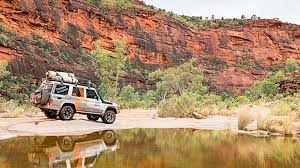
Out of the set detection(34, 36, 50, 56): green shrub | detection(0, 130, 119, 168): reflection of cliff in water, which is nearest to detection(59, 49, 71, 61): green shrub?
detection(34, 36, 50, 56): green shrub

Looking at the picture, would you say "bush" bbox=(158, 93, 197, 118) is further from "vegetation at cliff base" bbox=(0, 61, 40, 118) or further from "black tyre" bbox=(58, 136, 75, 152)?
"black tyre" bbox=(58, 136, 75, 152)

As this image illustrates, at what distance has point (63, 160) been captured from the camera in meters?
8.30

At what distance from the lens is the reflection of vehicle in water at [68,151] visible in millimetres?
8013

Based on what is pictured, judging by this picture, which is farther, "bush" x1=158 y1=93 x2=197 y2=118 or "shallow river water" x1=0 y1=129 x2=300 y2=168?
"bush" x1=158 y1=93 x2=197 y2=118

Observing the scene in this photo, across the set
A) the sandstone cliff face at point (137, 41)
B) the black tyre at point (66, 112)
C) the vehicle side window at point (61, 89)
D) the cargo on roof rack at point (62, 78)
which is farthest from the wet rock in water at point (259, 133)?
the sandstone cliff face at point (137, 41)

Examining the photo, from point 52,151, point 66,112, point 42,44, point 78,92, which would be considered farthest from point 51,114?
point 42,44

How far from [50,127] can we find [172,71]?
46.5m

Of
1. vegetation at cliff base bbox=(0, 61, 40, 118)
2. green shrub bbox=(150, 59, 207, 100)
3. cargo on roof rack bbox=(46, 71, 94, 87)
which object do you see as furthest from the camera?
green shrub bbox=(150, 59, 207, 100)

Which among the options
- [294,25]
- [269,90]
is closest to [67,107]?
[269,90]

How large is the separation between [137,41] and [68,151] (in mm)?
69056

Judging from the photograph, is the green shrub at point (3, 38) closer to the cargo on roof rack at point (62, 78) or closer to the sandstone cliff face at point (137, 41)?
the sandstone cliff face at point (137, 41)

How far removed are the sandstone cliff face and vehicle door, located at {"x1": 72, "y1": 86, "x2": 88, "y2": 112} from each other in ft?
83.6

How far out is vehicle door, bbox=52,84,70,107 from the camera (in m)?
17.9

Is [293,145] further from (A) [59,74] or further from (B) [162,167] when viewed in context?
(A) [59,74]
